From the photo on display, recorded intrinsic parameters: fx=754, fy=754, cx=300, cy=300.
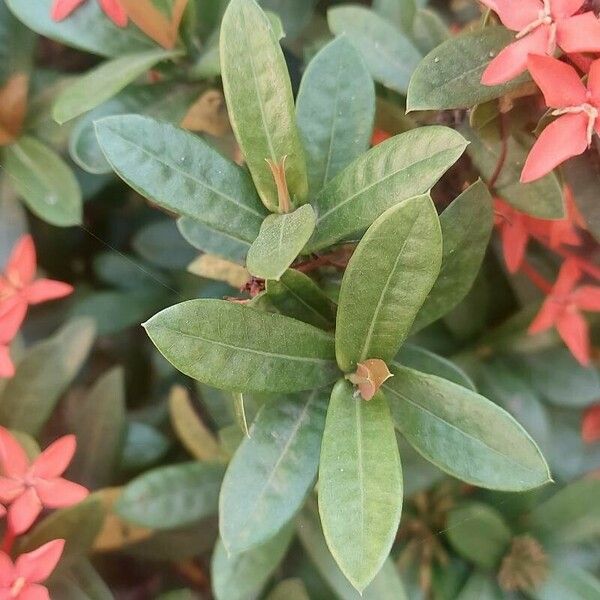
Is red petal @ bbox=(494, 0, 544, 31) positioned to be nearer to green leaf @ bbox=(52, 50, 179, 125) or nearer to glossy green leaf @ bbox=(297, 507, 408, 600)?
green leaf @ bbox=(52, 50, 179, 125)

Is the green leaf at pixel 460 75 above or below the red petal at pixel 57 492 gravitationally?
above

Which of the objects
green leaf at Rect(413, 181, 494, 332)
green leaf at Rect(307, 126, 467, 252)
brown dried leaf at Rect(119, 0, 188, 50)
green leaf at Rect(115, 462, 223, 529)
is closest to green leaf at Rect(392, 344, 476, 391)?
green leaf at Rect(413, 181, 494, 332)

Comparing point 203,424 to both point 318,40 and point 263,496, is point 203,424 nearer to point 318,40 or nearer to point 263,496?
point 263,496

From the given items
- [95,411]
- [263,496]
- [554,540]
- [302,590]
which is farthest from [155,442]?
[554,540]

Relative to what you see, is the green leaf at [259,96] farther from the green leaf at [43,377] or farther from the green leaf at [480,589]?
the green leaf at [480,589]

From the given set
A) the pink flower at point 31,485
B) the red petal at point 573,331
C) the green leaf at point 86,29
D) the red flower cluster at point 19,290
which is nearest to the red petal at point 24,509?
the pink flower at point 31,485
